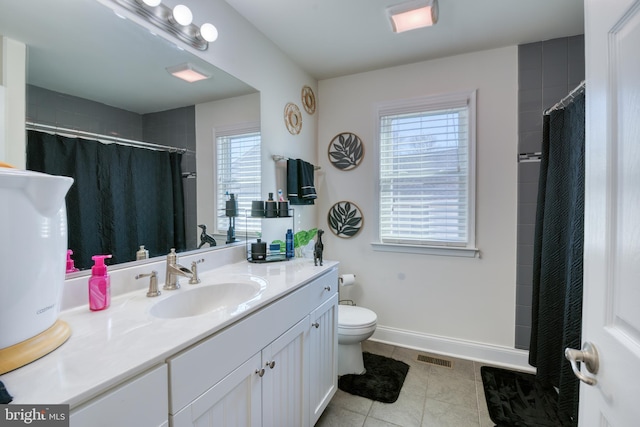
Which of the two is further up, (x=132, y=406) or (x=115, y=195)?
(x=115, y=195)

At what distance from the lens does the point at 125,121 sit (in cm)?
128

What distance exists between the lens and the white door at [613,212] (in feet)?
1.89

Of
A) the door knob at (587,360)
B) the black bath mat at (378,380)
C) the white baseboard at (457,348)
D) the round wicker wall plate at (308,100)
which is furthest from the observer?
the round wicker wall plate at (308,100)

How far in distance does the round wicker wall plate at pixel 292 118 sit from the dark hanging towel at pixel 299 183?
29 cm

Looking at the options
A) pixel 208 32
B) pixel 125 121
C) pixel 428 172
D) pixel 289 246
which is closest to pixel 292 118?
pixel 208 32

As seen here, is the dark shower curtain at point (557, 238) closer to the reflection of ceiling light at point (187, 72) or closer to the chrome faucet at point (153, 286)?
the chrome faucet at point (153, 286)

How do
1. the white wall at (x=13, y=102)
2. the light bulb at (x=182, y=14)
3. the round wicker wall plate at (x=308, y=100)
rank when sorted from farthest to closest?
the round wicker wall plate at (x=308, y=100) < the light bulb at (x=182, y=14) < the white wall at (x=13, y=102)

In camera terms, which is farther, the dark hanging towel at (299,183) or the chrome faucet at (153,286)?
the dark hanging towel at (299,183)

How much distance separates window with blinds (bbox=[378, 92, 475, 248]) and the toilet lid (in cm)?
71

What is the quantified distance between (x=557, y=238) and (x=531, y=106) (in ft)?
3.48

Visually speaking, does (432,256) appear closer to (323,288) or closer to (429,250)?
(429,250)

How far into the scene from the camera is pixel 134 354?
2.36 ft

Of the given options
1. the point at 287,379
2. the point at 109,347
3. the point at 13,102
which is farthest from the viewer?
the point at 287,379

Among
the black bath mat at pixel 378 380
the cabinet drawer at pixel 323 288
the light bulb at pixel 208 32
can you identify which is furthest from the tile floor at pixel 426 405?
the light bulb at pixel 208 32
